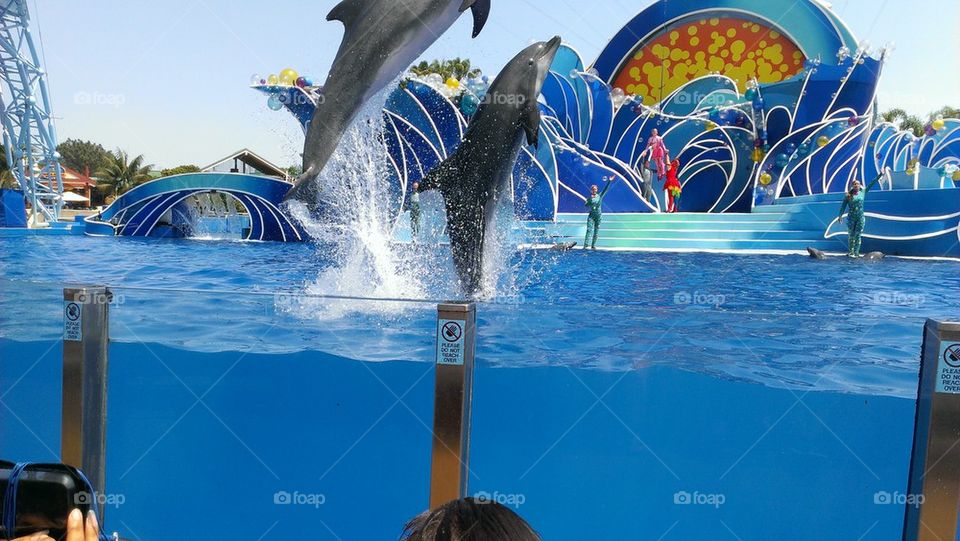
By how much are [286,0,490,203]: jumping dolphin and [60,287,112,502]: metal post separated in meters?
3.00

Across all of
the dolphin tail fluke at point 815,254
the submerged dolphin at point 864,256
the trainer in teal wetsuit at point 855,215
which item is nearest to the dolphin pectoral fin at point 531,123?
the submerged dolphin at point 864,256

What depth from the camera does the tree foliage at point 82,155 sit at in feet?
194

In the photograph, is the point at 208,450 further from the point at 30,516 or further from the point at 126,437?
the point at 30,516

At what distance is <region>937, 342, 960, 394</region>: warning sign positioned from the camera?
2076mm

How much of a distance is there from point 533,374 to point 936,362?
1.80 metres

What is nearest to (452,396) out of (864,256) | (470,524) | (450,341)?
(450,341)

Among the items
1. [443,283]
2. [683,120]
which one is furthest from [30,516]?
[683,120]

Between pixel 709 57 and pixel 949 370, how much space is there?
73.2ft

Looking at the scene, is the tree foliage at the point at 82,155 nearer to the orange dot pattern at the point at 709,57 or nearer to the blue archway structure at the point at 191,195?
the blue archway structure at the point at 191,195

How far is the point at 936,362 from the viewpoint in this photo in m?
2.11

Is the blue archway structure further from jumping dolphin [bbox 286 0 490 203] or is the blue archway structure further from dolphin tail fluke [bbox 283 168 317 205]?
dolphin tail fluke [bbox 283 168 317 205]

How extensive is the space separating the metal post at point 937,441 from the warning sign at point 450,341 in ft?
4.89

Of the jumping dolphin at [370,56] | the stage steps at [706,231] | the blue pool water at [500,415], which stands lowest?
the blue pool water at [500,415]

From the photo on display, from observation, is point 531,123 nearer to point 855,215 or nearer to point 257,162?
point 855,215
